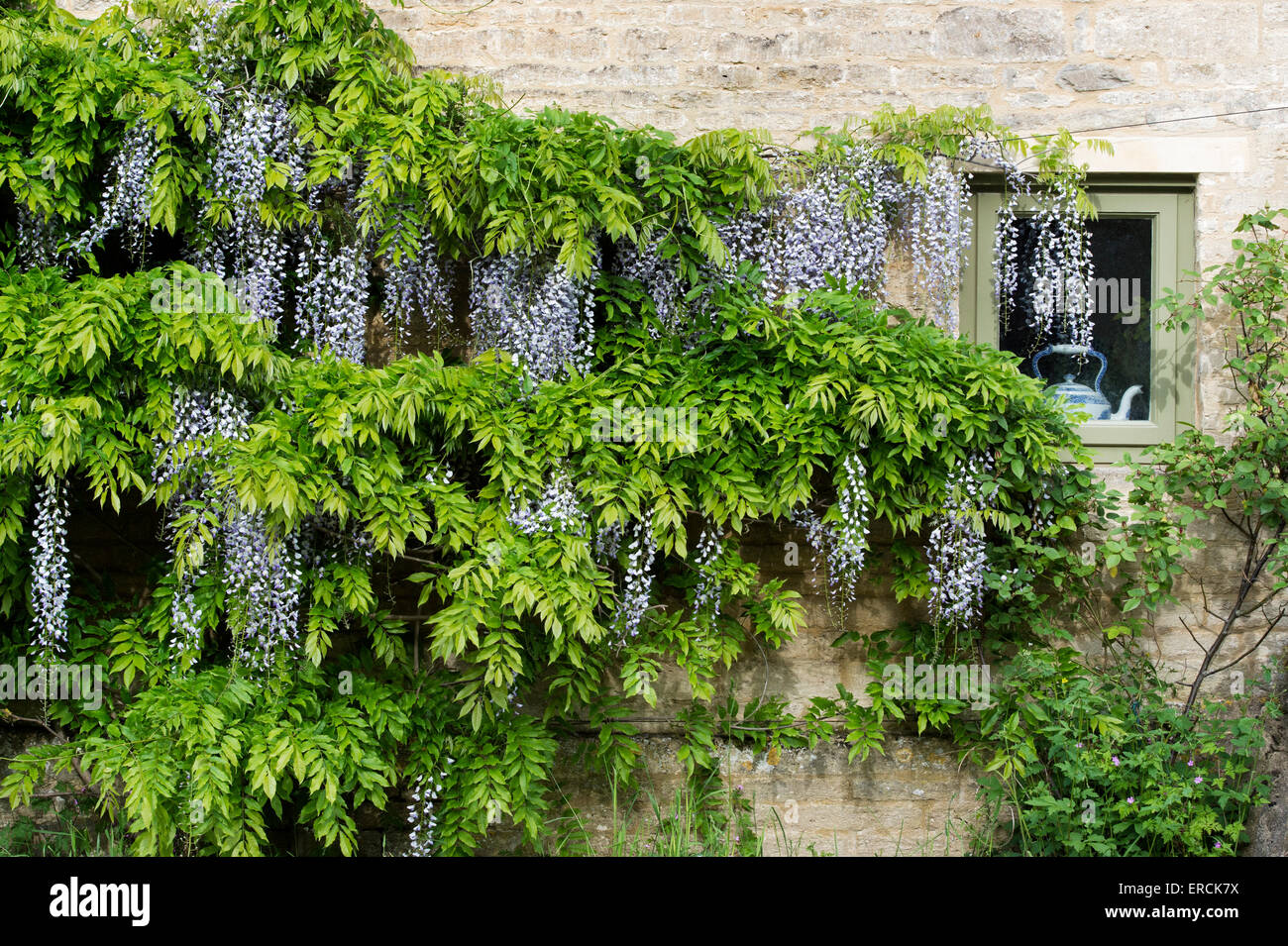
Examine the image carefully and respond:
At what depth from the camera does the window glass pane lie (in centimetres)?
407

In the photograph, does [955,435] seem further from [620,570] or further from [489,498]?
[489,498]

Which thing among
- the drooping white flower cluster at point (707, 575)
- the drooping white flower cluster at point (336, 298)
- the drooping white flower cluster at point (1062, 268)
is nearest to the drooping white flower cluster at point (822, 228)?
the drooping white flower cluster at point (1062, 268)

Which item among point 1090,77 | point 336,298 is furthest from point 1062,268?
point 336,298

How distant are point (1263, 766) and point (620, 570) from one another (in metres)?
2.66

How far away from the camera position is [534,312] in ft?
11.6

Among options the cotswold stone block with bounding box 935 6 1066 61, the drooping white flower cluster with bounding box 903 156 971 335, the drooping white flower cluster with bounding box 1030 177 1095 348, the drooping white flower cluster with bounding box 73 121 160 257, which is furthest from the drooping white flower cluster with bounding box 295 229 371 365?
the drooping white flower cluster with bounding box 1030 177 1095 348

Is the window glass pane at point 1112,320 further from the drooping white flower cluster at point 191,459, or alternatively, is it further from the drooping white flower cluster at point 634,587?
the drooping white flower cluster at point 191,459

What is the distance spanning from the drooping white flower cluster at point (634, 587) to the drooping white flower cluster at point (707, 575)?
192 mm

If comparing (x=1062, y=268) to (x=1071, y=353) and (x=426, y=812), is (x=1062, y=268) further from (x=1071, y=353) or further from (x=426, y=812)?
(x=426, y=812)

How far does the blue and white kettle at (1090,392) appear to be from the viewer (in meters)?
4.06

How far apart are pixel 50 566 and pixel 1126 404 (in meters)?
4.14

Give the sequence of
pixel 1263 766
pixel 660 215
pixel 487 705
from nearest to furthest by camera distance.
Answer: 1. pixel 487 705
2. pixel 660 215
3. pixel 1263 766

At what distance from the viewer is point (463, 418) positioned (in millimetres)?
3234

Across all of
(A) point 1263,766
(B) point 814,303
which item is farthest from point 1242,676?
(B) point 814,303
